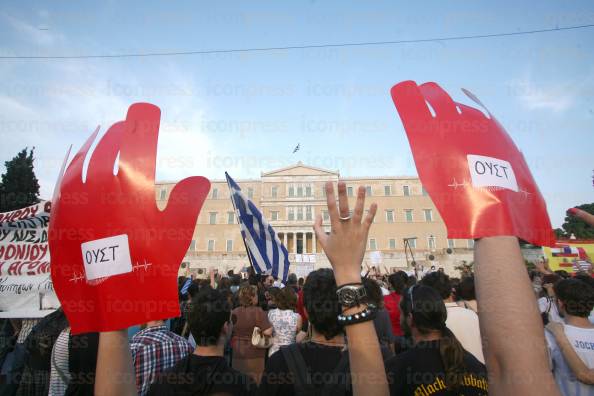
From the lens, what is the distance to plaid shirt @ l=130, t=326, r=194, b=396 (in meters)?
2.63

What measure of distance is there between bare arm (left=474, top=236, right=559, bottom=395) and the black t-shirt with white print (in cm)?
98

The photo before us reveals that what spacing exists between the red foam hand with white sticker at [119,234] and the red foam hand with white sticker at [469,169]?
89 cm

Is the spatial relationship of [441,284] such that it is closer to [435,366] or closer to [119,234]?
[435,366]

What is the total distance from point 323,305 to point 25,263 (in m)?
4.57

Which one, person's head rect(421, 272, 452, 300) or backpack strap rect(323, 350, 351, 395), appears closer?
backpack strap rect(323, 350, 351, 395)

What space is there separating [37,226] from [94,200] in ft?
14.7

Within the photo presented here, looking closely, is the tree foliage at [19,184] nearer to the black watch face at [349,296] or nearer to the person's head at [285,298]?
the person's head at [285,298]

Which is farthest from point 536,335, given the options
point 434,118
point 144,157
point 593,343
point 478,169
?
point 593,343

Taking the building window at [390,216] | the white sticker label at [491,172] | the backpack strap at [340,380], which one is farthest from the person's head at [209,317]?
the building window at [390,216]

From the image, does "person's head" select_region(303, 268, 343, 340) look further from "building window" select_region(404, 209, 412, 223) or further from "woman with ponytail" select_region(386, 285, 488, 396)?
"building window" select_region(404, 209, 412, 223)

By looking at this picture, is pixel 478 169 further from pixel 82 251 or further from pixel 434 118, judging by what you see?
pixel 82 251

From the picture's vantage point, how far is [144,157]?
1286 millimetres

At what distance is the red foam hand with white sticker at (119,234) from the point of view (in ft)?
3.77

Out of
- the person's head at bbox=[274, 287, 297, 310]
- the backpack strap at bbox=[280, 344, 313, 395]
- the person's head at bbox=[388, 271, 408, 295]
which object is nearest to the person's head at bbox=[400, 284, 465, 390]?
the backpack strap at bbox=[280, 344, 313, 395]
